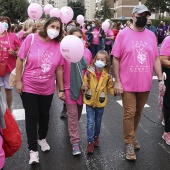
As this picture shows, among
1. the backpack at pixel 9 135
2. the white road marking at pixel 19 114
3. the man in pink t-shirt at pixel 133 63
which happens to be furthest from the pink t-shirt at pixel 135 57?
the white road marking at pixel 19 114

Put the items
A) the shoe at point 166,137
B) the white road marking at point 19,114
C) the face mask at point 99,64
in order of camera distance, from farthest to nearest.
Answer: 1. the white road marking at point 19,114
2. the shoe at point 166,137
3. the face mask at point 99,64

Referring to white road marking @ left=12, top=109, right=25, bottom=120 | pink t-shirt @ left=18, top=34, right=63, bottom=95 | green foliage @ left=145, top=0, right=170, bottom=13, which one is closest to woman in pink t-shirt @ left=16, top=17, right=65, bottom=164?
pink t-shirt @ left=18, top=34, right=63, bottom=95

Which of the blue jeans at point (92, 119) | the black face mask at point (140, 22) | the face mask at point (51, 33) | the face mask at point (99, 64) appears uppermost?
the black face mask at point (140, 22)

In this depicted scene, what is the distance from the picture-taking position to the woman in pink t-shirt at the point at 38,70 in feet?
10.9

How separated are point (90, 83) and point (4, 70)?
1.88 meters

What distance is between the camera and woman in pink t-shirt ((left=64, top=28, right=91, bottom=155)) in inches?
146

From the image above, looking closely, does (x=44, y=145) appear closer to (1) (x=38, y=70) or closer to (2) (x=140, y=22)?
(1) (x=38, y=70)

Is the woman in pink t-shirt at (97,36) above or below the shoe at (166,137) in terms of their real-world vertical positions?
above

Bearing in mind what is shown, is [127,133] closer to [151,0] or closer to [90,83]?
[90,83]

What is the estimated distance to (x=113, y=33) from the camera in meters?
13.0

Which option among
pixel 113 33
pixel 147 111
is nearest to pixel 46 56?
pixel 147 111

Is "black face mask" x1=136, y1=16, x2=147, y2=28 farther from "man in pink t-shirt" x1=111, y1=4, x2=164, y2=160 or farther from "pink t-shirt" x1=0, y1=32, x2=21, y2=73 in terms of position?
"pink t-shirt" x1=0, y1=32, x2=21, y2=73

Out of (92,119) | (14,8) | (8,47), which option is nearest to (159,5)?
(14,8)

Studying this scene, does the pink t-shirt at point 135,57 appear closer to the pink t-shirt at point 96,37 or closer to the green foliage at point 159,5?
the pink t-shirt at point 96,37
